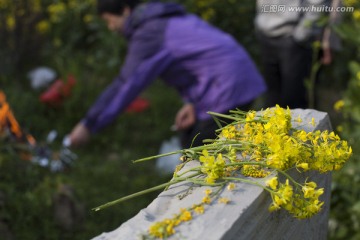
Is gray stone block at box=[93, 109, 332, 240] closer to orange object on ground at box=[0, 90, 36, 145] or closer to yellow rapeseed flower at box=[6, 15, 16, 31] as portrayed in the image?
orange object on ground at box=[0, 90, 36, 145]

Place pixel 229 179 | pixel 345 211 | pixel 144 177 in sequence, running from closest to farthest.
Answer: pixel 229 179 → pixel 345 211 → pixel 144 177

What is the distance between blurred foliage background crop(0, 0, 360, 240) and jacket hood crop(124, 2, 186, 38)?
0.88 meters

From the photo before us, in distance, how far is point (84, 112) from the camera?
509 cm

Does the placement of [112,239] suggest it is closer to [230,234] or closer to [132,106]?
[230,234]

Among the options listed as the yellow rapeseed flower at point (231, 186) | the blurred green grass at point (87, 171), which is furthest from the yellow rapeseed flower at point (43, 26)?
the yellow rapeseed flower at point (231, 186)

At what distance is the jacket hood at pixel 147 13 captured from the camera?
132 inches

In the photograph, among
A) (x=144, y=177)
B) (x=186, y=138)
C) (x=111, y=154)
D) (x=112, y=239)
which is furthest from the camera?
(x=111, y=154)

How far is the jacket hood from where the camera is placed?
3.36 meters

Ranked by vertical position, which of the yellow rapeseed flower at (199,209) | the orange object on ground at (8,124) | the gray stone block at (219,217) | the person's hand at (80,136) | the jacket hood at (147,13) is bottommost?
the orange object on ground at (8,124)

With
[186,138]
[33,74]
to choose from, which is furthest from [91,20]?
[186,138]

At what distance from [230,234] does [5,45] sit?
15.2 feet

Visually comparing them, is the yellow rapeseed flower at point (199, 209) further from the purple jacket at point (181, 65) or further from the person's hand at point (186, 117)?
the person's hand at point (186, 117)

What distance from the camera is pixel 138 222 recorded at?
141 centimetres

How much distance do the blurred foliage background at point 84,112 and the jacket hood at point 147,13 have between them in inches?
34.5
